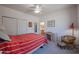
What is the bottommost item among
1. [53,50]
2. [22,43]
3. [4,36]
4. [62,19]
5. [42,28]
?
[53,50]

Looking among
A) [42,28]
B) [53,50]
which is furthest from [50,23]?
[53,50]

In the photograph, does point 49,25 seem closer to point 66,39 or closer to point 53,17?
point 53,17

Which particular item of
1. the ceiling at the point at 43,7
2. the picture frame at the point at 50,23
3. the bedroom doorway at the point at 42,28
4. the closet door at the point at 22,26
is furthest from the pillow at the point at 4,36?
the picture frame at the point at 50,23

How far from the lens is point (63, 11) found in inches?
68.7

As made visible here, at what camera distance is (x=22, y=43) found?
5.35 ft

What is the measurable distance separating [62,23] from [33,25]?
50 centimetres

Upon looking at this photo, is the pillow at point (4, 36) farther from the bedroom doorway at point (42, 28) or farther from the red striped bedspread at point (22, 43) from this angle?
the bedroom doorway at point (42, 28)

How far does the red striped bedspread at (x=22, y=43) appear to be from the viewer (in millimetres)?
1541

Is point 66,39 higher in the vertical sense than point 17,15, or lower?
lower

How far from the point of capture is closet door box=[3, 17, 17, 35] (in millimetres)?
1631

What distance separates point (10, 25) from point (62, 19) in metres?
0.87

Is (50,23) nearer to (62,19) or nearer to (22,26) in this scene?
(62,19)

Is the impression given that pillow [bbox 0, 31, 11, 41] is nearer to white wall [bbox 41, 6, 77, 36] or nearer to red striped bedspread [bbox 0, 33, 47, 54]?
red striped bedspread [bbox 0, 33, 47, 54]

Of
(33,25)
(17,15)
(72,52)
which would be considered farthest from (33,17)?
(72,52)
